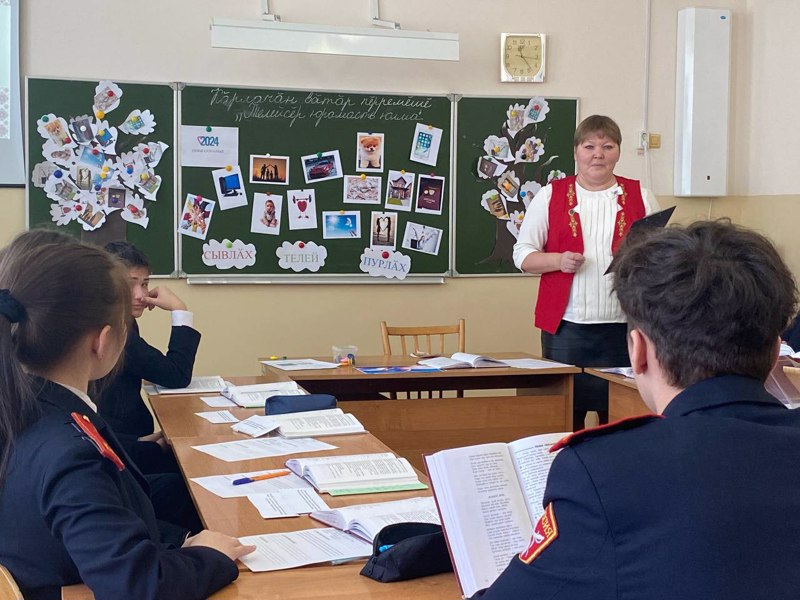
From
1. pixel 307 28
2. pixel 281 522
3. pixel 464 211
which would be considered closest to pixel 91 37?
pixel 307 28

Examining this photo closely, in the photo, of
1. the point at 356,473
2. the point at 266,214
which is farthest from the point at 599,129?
the point at 356,473

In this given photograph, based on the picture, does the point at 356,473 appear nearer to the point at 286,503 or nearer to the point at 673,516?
the point at 286,503

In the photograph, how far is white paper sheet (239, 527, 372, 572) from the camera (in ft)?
4.76

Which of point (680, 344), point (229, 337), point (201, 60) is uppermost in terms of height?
point (201, 60)

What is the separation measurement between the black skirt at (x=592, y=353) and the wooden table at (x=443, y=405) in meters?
0.12

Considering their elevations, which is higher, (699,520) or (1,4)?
(1,4)

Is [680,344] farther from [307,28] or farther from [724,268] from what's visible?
[307,28]

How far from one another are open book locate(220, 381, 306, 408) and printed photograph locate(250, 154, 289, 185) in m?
1.94

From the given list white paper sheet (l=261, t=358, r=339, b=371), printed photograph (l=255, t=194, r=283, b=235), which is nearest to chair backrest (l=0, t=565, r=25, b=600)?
white paper sheet (l=261, t=358, r=339, b=371)

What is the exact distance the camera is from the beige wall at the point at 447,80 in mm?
4633

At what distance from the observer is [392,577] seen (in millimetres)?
1373

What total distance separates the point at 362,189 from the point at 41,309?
141 inches

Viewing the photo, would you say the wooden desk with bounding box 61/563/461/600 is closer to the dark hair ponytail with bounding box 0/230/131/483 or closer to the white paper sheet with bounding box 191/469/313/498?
the dark hair ponytail with bounding box 0/230/131/483

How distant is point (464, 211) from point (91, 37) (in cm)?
213
